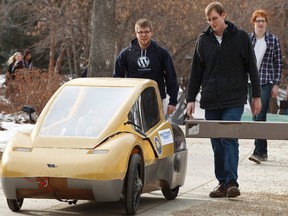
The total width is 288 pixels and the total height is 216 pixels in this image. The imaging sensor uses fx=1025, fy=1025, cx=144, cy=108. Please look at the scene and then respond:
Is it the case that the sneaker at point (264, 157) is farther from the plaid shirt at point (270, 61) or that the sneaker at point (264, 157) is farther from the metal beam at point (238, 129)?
the metal beam at point (238, 129)

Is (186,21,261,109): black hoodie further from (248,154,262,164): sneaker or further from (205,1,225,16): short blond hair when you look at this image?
(248,154,262,164): sneaker

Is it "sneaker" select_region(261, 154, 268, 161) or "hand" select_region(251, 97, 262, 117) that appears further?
"sneaker" select_region(261, 154, 268, 161)

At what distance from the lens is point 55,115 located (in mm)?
9289

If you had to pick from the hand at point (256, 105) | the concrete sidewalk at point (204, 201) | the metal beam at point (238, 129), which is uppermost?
the hand at point (256, 105)

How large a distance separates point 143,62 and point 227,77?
1025 millimetres

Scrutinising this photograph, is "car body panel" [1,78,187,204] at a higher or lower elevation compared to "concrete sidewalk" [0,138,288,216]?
higher

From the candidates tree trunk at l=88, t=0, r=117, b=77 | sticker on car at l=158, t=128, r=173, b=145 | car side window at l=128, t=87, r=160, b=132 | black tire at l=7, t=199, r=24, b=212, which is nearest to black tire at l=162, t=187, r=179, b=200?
sticker on car at l=158, t=128, r=173, b=145

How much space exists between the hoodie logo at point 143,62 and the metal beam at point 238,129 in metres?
1.59

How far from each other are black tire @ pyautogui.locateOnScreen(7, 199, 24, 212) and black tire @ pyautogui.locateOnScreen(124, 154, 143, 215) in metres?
1.04

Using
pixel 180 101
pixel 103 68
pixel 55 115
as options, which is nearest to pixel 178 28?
pixel 180 101

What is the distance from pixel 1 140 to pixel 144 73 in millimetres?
4744

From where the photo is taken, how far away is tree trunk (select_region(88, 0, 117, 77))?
1914 cm

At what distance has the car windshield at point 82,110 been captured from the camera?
29.6ft

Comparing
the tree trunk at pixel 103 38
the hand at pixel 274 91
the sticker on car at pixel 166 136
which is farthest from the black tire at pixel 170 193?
the tree trunk at pixel 103 38
